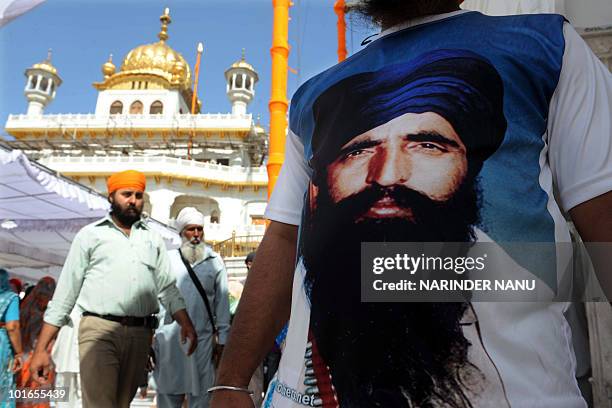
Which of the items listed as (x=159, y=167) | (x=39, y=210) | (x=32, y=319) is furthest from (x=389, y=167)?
(x=159, y=167)

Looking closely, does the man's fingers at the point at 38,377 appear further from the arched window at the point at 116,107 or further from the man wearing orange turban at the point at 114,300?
the arched window at the point at 116,107

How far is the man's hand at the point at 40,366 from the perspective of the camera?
2.64m

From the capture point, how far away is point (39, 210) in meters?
8.16

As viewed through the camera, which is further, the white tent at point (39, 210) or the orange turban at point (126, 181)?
the white tent at point (39, 210)

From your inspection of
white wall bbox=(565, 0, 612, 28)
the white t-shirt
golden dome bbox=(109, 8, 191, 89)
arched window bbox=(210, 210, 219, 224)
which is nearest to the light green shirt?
the white t-shirt

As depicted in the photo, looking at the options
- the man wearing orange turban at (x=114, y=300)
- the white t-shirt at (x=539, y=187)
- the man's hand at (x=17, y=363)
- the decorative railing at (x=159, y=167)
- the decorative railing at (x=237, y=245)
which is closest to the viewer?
the white t-shirt at (x=539, y=187)

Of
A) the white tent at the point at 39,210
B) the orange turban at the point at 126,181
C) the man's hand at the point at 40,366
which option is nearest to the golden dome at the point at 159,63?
the white tent at the point at 39,210

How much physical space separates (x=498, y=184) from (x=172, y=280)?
9.59 feet

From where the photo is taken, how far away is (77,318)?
2939mm

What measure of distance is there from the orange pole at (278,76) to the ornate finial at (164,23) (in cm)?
3165

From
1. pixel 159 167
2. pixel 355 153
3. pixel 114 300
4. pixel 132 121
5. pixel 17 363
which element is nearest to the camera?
pixel 355 153

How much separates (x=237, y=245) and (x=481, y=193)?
21760 millimetres

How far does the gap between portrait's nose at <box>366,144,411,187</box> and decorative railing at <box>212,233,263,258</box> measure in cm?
2071

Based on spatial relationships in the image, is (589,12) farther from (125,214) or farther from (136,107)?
→ (136,107)
